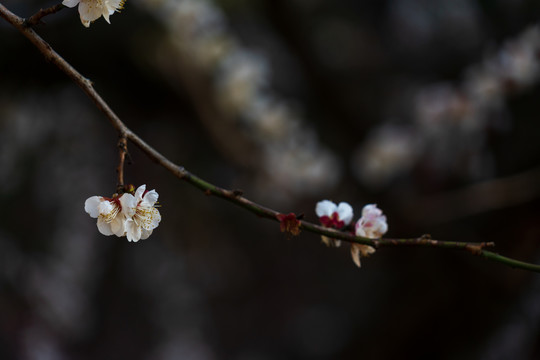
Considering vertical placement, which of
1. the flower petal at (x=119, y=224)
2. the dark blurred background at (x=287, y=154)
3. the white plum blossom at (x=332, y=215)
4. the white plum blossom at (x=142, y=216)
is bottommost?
the flower petal at (x=119, y=224)

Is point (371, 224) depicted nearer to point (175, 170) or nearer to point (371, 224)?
point (371, 224)

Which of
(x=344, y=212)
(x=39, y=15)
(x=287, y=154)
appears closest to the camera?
(x=39, y=15)

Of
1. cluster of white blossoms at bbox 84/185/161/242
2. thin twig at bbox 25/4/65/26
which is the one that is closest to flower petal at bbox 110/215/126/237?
cluster of white blossoms at bbox 84/185/161/242

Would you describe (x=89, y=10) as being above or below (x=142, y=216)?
above

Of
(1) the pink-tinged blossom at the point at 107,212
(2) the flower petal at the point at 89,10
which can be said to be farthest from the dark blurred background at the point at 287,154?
(1) the pink-tinged blossom at the point at 107,212

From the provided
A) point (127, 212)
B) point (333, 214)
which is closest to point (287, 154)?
point (333, 214)

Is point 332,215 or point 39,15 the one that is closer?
point 39,15

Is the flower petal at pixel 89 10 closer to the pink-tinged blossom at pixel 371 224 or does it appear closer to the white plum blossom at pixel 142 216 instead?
the white plum blossom at pixel 142 216

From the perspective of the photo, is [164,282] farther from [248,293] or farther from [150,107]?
[150,107]

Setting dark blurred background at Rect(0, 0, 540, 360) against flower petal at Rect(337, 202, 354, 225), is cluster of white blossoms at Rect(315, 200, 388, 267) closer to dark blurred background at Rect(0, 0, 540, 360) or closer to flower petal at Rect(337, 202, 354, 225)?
flower petal at Rect(337, 202, 354, 225)
